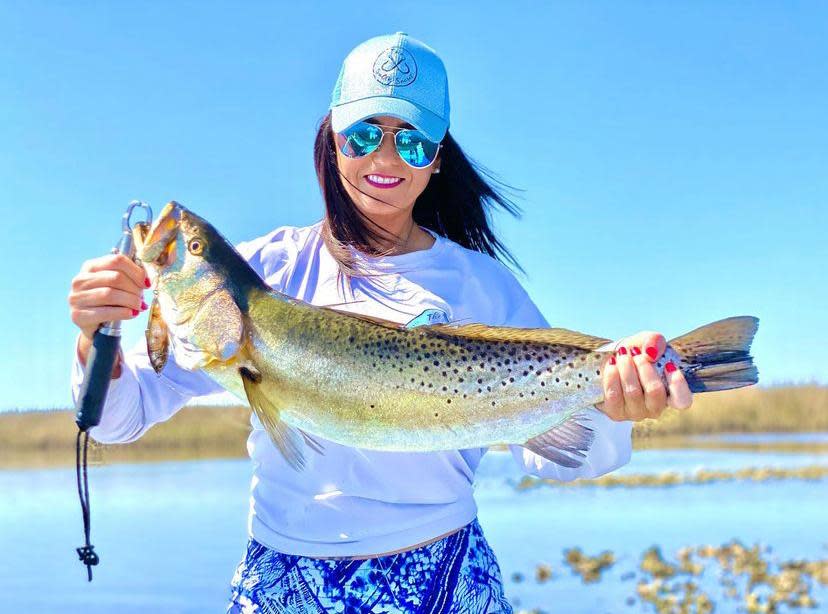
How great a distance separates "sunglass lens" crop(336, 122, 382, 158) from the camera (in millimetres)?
3656

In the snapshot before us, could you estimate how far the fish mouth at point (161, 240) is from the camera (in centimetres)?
307

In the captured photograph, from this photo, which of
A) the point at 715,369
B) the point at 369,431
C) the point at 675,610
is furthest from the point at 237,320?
the point at 675,610

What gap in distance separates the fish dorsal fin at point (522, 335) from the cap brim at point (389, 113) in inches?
38.3

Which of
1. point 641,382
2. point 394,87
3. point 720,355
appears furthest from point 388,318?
point 720,355

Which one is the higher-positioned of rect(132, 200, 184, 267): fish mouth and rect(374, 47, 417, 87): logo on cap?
rect(374, 47, 417, 87): logo on cap

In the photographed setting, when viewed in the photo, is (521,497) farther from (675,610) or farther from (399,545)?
(399,545)

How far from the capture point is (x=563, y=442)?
9.98 ft

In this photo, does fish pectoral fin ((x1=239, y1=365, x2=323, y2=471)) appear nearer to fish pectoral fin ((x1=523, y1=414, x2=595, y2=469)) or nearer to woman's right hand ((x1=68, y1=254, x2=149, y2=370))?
woman's right hand ((x1=68, y1=254, x2=149, y2=370))

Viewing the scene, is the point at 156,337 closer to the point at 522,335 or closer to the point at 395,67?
the point at 522,335

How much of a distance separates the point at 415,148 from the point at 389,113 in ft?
0.64

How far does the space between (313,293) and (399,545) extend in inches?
42.3

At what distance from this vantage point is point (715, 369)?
296 centimetres

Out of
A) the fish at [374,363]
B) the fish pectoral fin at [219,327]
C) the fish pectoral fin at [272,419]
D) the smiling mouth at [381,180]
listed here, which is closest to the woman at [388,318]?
the smiling mouth at [381,180]

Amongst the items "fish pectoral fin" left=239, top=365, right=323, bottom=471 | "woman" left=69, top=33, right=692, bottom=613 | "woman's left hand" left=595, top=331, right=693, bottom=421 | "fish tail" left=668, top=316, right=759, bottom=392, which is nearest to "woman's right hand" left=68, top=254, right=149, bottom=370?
"woman" left=69, top=33, right=692, bottom=613
